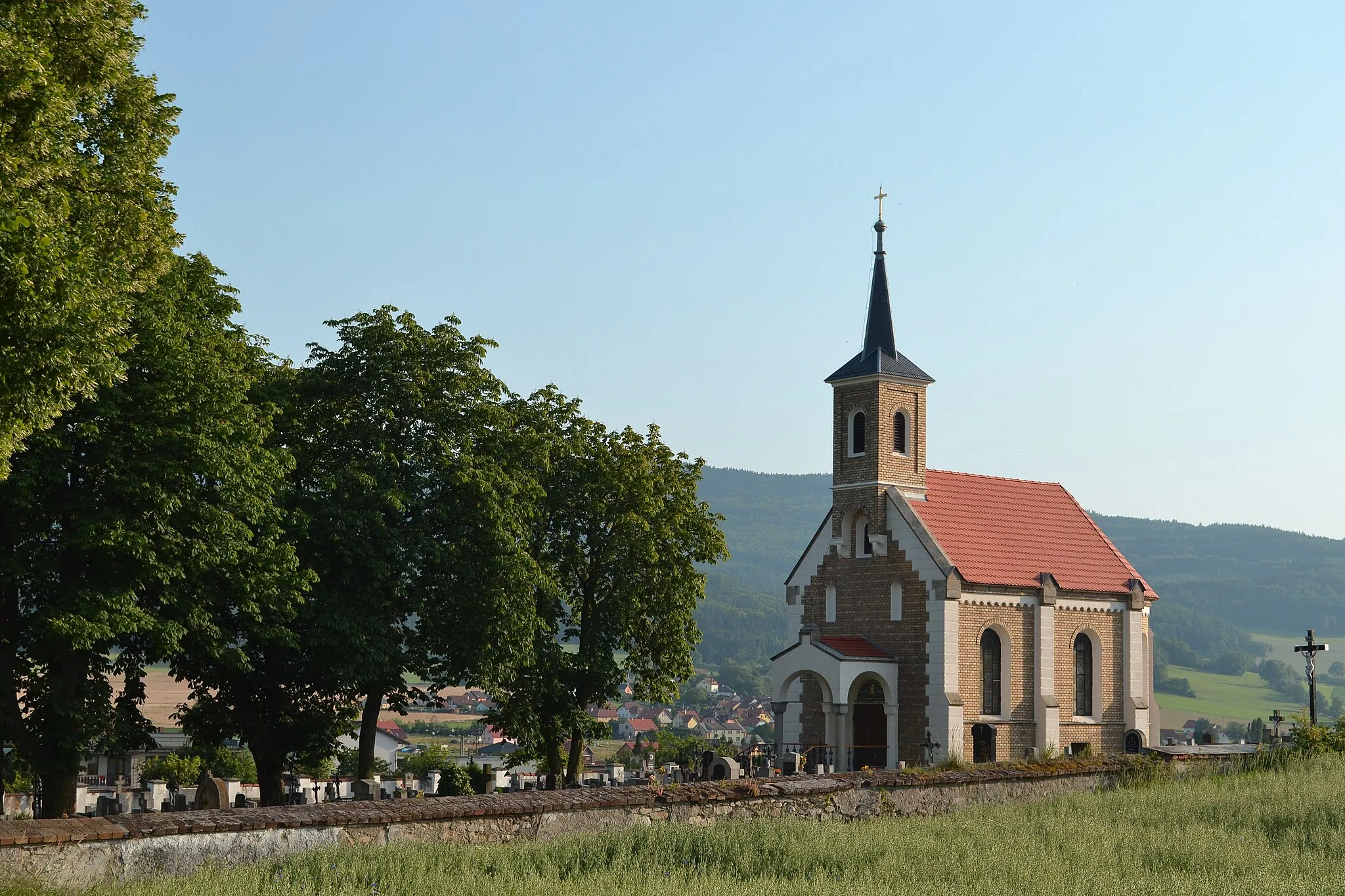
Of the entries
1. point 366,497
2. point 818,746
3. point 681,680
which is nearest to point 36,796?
point 366,497

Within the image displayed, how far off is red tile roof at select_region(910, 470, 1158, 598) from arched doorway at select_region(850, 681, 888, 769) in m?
4.95

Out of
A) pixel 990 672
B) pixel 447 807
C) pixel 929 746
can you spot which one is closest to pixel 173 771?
pixel 929 746

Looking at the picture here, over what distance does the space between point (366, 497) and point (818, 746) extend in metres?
20.5

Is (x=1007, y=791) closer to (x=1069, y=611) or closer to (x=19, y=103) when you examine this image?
(x=19, y=103)

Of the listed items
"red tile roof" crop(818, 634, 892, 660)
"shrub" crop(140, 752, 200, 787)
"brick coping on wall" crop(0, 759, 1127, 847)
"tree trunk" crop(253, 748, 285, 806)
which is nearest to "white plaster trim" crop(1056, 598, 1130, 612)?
"red tile roof" crop(818, 634, 892, 660)

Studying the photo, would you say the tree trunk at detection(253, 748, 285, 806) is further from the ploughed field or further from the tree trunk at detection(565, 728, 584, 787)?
the ploughed field

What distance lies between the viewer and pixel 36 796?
31.3m

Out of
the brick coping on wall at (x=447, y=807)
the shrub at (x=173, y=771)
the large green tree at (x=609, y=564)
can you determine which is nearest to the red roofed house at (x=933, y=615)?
the large green tree at (x=609, y=564)

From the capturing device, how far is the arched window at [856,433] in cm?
4931

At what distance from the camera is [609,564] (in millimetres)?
40000

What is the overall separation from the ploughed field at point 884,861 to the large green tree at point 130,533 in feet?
37.7

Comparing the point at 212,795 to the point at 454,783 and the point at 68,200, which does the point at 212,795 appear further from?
the point at 454,783

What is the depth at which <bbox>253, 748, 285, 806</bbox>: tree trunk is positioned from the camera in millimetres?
A: 32094

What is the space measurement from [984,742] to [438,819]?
106 ft
